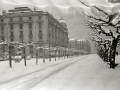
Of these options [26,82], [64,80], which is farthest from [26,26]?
[64,80]

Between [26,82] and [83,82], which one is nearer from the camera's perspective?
[83,82]

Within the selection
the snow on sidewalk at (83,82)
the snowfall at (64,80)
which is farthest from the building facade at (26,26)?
the snow on sidewalk at (83,82)

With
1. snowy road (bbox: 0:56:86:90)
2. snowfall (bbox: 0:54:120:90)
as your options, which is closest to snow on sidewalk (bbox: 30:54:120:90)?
snowfall (bbox: 0:54:120:90)

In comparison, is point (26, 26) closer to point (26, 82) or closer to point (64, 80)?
point (26, 82)

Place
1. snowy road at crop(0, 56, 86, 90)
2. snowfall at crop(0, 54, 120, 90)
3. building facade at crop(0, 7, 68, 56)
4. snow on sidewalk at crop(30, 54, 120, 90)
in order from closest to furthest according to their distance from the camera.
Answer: snow on sidewalk at crop(30, 54, 120, 90) < snowfall at crop(0, 54, 120, 90) < snowy road at crop(0, 56, 86, 90) < building facade at crop(0, 7, 68, 56)

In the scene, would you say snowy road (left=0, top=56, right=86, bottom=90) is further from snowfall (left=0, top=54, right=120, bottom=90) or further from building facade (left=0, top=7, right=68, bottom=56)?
building facade (left=0, top=7, right=68, bottom=56)

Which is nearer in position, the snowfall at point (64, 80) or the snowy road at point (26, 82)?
the snowfall at point (64, 80)

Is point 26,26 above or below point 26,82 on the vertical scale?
above

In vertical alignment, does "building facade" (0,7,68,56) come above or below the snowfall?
above

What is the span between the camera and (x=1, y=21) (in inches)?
2884

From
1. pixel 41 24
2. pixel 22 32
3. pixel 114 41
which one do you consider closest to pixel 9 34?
pixel 22 32

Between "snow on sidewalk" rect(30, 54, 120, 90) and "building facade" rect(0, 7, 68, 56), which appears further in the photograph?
"building facade" rect(0, 7, 68, 56)

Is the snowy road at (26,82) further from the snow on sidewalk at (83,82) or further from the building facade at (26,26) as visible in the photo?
the building facade at (26,26)

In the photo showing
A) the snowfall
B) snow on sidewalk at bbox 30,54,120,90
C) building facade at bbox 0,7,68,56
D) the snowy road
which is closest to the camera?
snow on sidewalk at bbox 30,54,120,90
